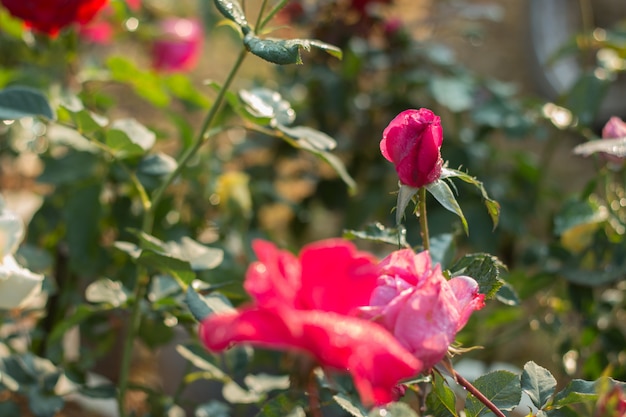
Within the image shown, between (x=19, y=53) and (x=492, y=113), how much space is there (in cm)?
65

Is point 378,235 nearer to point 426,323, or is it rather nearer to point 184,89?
point 426,323

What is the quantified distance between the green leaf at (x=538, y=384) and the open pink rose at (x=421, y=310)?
8 centimetres

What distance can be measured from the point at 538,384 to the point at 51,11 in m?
0.48

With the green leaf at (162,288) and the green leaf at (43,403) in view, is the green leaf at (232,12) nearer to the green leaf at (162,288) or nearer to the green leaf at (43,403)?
the green leaf at (162,288)

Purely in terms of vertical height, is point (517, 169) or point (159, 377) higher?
point (517, 169)

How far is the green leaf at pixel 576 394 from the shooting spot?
373 millimetres

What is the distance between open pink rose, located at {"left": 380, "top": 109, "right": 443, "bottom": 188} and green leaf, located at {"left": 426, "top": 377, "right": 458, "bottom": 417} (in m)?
0.10

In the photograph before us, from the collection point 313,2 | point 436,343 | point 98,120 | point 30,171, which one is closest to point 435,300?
point 436,343

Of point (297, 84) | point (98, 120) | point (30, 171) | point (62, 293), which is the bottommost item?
point (30, 171)

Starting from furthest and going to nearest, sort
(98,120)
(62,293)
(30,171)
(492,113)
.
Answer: (30,171), (492,113), (62,293), (98,120)

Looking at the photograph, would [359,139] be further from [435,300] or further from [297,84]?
[435,300]

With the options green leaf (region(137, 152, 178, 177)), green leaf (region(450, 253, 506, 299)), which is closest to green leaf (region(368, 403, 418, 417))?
green leaf (region(450, 253, 506, 299))

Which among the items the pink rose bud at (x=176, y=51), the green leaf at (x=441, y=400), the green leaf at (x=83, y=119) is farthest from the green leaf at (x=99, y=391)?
the pink rose bud at (x=176, y=51)

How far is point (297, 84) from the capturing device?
1.05m
